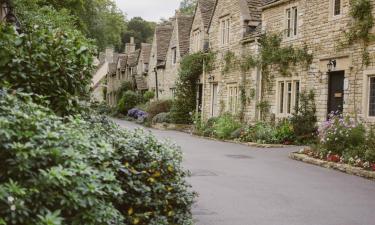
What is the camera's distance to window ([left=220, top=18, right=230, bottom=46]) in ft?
89.2

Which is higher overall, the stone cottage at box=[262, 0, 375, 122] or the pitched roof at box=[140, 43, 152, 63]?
the pitched roof at box=[140, 43, 152, 63]

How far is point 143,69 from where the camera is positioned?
49.6 meters

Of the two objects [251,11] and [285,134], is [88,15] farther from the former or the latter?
[285,134]

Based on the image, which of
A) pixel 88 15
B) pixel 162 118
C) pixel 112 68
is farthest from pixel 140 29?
pixel 162 118

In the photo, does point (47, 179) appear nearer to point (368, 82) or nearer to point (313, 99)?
point (368, 82)

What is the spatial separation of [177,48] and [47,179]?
1335 inches

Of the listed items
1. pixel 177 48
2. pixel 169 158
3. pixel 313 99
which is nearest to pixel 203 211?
pixel 169 158

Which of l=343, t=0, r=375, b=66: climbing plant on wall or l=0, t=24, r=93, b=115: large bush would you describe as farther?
l=343, t=0, r=375, b=66: climbing plant on wall

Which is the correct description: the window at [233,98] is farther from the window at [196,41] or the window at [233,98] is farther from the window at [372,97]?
the window at [372,97]

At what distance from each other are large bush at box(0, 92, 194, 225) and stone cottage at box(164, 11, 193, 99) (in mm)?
31200

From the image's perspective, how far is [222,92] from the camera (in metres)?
27.5

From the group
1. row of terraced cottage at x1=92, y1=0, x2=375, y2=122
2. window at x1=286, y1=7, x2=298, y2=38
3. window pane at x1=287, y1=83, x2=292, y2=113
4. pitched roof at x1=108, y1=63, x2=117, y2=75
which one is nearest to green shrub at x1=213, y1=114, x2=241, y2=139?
row of terraced cottage at x1=92, y1=0, x2=375, y2=122

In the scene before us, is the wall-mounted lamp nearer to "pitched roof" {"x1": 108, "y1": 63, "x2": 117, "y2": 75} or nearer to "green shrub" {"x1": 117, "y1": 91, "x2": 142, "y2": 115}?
"green shrub" {"x1": 117, "y1": 91, "x2": 142, "y2": 115}

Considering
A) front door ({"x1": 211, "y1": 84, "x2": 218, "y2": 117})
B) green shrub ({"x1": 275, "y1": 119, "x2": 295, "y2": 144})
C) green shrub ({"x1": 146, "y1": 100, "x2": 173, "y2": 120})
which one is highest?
front door ({"x1": 211, "y1": 84, "x2": 218, "y2": 117})
